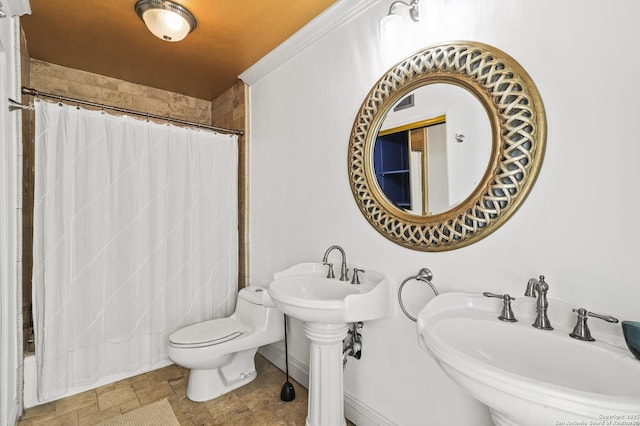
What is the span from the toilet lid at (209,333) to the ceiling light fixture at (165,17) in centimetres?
181

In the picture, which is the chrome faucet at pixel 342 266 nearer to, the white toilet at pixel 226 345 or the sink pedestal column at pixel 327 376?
the sink pedestal column at pixel 327 376

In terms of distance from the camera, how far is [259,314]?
211 cm

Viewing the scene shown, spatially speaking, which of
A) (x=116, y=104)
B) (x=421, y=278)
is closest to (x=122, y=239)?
(x=116, y=104)

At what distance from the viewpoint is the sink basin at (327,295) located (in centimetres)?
131

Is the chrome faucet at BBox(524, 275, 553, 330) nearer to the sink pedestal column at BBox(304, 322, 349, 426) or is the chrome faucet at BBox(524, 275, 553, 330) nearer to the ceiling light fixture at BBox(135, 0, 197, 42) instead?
the sink pedestal column at BBox(304, 322, 349, 426)

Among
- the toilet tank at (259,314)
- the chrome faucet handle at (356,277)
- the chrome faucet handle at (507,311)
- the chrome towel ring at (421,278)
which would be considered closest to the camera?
the chrome faucet handle at (507,311)

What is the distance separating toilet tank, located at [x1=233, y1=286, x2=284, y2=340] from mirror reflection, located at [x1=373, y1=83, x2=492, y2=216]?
3.65 ft

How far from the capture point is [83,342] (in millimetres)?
1949

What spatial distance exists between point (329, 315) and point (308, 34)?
67.0 inches

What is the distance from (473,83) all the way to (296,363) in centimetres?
200

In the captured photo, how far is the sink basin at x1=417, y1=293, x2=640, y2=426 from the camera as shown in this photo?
630 millimetres

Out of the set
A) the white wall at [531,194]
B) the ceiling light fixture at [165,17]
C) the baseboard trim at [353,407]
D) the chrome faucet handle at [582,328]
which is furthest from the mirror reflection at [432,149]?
the ceiling light fixture at [165,17]

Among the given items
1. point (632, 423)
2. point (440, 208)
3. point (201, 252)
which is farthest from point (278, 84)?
point (632, 423)

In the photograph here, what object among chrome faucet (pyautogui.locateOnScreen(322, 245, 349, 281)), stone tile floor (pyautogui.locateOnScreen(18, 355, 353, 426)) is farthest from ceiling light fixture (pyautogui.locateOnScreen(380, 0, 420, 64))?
stone tile floor (pyautogui.locateOnScreen(18, 355, 353, 426))
